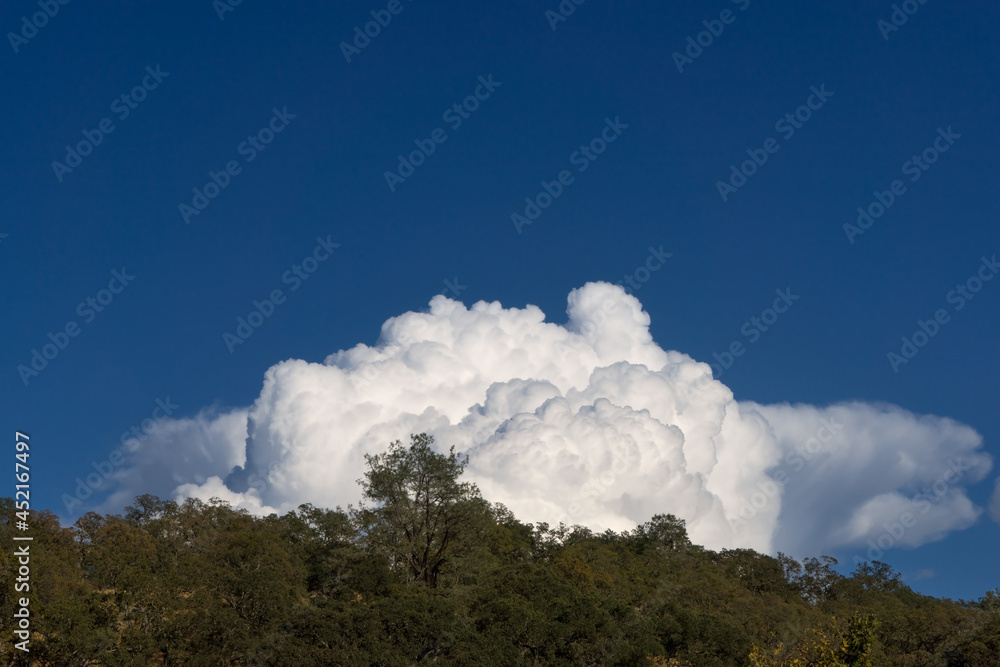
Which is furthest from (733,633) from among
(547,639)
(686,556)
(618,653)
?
(686,556)

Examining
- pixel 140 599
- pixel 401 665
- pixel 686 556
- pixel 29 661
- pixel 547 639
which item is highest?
pixel 686 556

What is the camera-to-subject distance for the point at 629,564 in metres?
90.9

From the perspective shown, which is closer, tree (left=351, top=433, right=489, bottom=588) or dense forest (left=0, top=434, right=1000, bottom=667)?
dense forest (left=0, top=434, right=1000, bottom=667)

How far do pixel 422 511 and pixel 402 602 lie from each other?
13.4 metres

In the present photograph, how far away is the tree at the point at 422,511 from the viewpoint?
62.3m

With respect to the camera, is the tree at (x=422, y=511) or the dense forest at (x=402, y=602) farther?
the tree at (x=422, y=511)

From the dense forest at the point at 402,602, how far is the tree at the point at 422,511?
0.11 metres

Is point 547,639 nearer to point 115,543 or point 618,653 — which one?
point 618,653

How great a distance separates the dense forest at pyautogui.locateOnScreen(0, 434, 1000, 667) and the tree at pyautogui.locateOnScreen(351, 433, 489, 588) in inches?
4.3

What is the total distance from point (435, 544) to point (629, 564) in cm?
3439

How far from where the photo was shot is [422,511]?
62.6m

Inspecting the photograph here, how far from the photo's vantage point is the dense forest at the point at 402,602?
4634cm

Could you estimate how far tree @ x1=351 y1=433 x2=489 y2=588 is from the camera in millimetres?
62344

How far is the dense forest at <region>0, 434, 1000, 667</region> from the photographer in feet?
152
